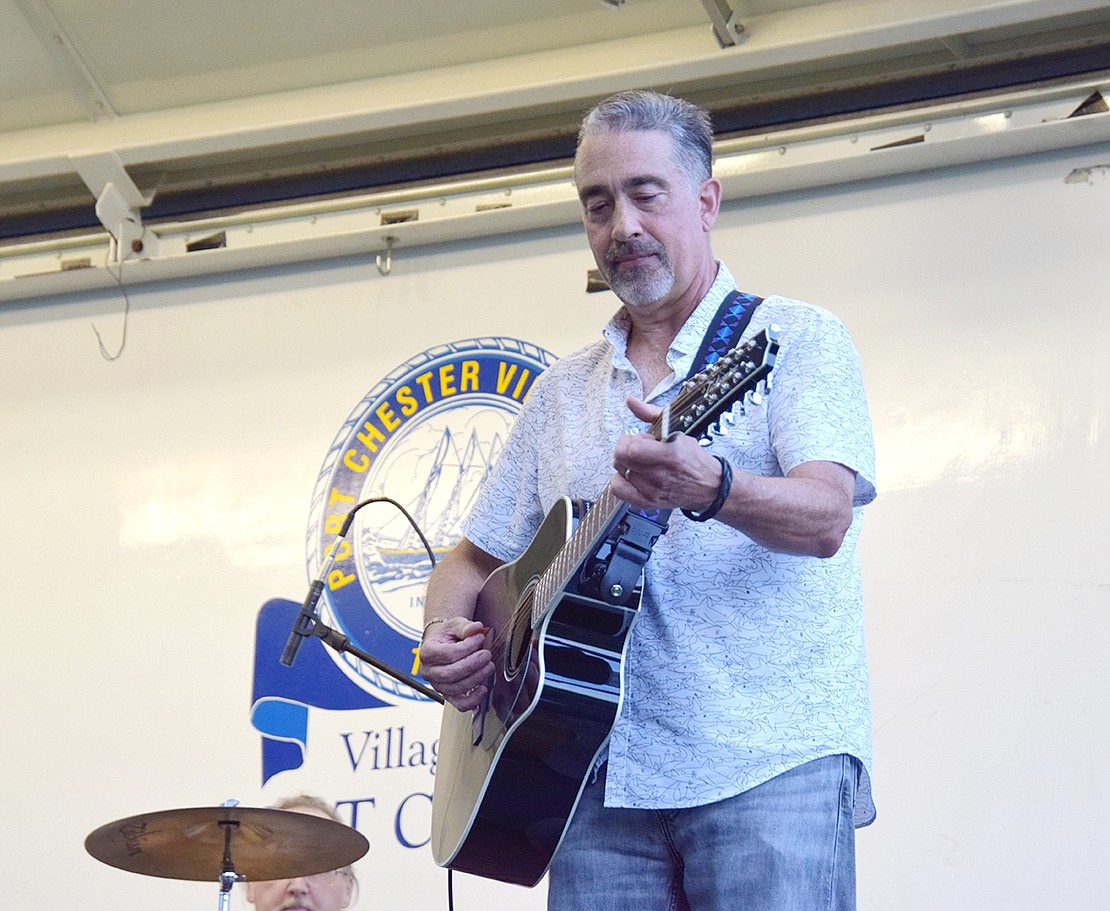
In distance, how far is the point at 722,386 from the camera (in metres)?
1.54

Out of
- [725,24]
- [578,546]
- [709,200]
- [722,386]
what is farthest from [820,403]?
[725,24]

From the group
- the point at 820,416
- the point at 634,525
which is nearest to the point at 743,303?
the point at 820,416

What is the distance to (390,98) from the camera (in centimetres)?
395

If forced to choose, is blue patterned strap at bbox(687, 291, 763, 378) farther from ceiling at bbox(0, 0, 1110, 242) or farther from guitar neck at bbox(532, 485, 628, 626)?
ceiling at bbox(0, 0, 1110, 242)

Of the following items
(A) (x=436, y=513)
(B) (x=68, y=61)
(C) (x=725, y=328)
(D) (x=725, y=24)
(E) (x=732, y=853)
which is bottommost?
(E) (x=732, y=853)

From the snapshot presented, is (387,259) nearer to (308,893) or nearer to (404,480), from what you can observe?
(404,480)

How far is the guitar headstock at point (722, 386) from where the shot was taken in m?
1.53

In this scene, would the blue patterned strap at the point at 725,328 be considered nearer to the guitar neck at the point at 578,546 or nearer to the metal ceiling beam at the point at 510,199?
the guitar neck at the point at 578,546

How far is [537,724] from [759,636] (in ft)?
0.99

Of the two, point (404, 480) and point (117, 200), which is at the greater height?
point (117, 200)

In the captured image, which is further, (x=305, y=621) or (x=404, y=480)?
(x=404, y=480)

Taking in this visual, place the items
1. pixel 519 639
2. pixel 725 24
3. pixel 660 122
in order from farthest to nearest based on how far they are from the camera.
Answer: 1. pixel 725 24
2. pixel 660 122
3. pixel 519 639

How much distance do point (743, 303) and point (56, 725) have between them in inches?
111

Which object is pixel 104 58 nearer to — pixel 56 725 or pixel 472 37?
pixel 472 37
